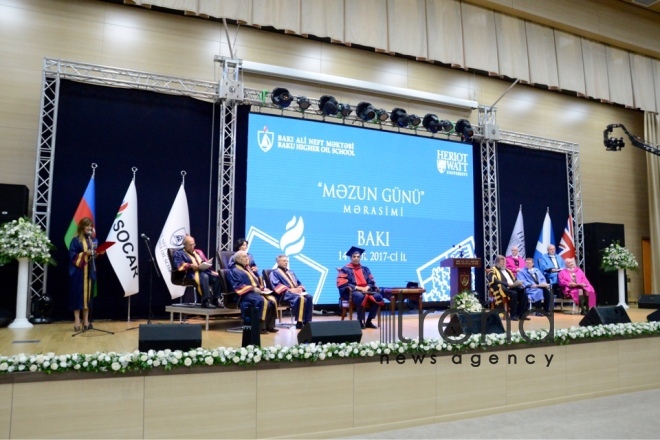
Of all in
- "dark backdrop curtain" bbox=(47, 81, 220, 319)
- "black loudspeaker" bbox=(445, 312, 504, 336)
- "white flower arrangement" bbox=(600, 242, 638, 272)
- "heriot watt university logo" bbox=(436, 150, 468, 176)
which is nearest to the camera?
"black loudspeaker" bbox=(445, 312, 504, 336)

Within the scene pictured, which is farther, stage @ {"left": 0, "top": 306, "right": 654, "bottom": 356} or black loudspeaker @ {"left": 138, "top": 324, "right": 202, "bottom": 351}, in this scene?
stage @ {"left": 0, "top": 306, "right": 654, "bottom": 356}

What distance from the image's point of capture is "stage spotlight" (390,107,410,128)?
891 cm

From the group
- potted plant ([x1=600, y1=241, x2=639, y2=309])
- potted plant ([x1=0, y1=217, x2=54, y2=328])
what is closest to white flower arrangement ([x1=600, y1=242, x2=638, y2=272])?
potted plant ([x1=600, y1=241, x2=639, y2=309])

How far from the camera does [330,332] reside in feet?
13.6

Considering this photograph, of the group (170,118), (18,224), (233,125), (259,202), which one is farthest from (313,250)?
(18,224)

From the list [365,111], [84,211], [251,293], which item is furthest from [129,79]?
[251,293]

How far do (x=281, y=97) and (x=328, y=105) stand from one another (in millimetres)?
774

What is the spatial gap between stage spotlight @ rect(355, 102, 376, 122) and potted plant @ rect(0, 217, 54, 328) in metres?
4.96

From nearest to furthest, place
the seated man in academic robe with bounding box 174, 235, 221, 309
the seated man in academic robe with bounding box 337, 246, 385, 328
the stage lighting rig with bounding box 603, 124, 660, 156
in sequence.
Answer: the seated man in academic robe with bounding box 174, 235, 221, 309 → the seated man in academic robe with bounding box 337, 246, 385, 328 → the stage lighting rig with bounding box 603, 124, 660, 156

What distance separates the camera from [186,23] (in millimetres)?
8422

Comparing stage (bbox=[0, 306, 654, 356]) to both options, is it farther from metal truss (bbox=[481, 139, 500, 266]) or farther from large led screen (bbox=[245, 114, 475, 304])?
metal truss (bbox=[481, 139, 500, 266])

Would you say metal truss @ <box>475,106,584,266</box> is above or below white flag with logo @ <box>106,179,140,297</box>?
above

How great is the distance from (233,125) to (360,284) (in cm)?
312

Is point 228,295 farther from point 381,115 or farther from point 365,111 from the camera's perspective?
point 381,115
